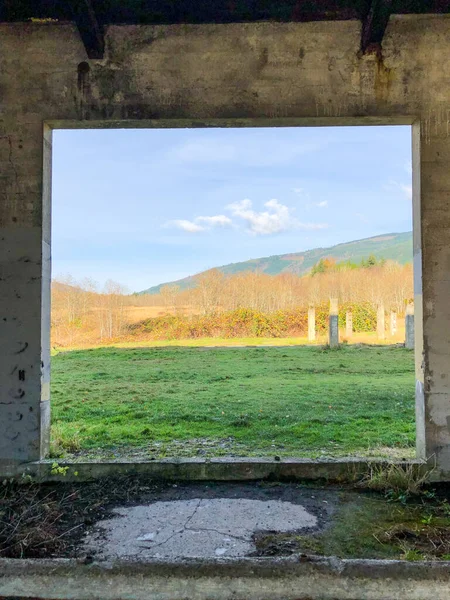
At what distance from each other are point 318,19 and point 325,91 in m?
0.70

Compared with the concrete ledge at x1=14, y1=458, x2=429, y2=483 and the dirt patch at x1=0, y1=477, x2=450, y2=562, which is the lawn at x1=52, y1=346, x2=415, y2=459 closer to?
the concrete ledge at x1=14, y1=458, x2=429, y2=483

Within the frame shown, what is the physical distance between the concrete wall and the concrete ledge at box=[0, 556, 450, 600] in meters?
2.24

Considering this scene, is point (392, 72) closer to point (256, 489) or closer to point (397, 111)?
point (397, 111)

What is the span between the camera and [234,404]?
9.88m

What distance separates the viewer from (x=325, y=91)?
16.6ft

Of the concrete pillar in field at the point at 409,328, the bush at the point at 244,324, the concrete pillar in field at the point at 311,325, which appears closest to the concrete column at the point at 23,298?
the concrete pillar in field at the point at 409,328

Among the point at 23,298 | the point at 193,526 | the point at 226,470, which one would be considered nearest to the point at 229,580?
the point at 193,526

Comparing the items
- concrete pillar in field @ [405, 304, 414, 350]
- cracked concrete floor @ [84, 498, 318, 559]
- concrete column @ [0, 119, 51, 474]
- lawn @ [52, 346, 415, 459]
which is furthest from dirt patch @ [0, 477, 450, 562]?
concrete pillar in field @ [405, 304, 414, 350]

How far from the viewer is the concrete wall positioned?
4.94 meters

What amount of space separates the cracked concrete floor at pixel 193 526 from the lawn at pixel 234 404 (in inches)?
52.6

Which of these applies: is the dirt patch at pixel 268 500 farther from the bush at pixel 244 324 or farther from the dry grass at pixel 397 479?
the bush at pixel 244 324

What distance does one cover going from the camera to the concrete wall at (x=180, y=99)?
494 centimetres

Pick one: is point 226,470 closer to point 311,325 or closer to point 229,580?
point 229,580

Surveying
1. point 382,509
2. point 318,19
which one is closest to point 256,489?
point 382,509
